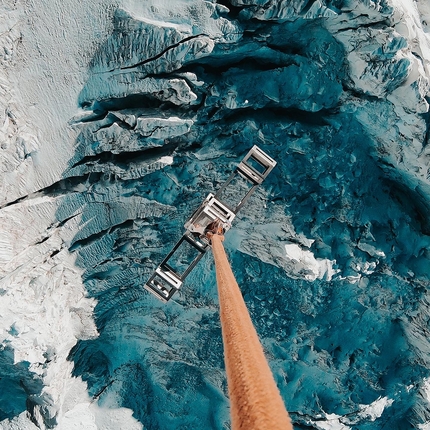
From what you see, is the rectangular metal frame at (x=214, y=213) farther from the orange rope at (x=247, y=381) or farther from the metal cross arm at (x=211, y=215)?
the orange rope at (x=247, y=381)

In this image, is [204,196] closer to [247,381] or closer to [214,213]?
[214,213]

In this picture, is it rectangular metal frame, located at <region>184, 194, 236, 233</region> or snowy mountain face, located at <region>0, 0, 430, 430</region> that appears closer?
rectangular metal frame, located at <region>184, 194, 236, 233</region>

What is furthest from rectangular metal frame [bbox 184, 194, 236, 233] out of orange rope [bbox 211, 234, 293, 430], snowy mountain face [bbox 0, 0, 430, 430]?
orange rope [bbox 211, 234, 293, 430]

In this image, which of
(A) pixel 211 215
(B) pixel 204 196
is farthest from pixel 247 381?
(B) pixel 204 196

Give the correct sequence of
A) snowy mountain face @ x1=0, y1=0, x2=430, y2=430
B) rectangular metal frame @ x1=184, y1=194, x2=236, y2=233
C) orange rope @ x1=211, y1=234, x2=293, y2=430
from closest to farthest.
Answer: orange rope @ x1=211, y1=234, x2=293, y2=430, rectangular metal frame @ x1=184, y1=194, x2=236, y2=233, snowy mountain face @ x1=0, y1=0, x2=430, y2=430

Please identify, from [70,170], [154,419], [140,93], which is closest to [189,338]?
[154,419]

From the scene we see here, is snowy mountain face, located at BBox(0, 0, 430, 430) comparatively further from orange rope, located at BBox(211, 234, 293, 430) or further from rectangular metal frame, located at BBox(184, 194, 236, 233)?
orange rope, located at BBox(211, 234, 293, 430)
